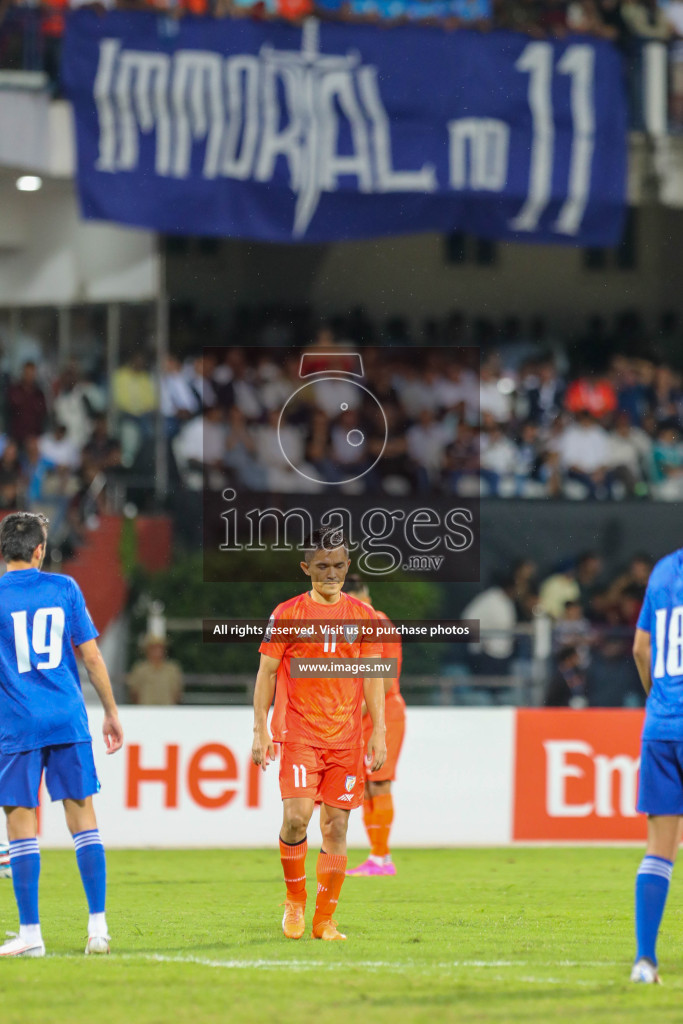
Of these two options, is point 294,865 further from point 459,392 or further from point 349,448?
point 459,392

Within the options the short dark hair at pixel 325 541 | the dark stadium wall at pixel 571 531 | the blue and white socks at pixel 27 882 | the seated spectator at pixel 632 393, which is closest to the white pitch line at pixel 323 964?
the blue and white socks at pixel 27 882

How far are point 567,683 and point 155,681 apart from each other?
161 inches

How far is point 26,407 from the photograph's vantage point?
2036cm

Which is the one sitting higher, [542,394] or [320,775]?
[542,394]

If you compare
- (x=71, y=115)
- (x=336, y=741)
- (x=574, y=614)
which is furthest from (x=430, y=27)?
(x=336, y=741)

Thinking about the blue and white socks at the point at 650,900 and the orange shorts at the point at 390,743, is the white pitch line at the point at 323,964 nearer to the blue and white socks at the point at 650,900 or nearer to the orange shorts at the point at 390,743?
the blue and white socks at the point at 650,900

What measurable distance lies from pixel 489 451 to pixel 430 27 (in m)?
5.10

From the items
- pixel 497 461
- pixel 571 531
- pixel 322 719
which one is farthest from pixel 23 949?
pixel 497 461

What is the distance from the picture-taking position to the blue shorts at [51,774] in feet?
24.3

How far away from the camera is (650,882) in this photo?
658 cm

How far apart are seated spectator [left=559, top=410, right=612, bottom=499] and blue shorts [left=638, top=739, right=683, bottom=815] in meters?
14.1

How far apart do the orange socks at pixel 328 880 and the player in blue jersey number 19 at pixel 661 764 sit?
186cm

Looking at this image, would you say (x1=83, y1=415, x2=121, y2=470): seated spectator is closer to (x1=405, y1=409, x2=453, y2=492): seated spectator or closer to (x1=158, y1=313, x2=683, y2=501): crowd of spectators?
(x1=158, y1=313, x2=683, y2=501): crowd of spectators

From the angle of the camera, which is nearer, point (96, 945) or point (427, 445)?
point (96, 945)
